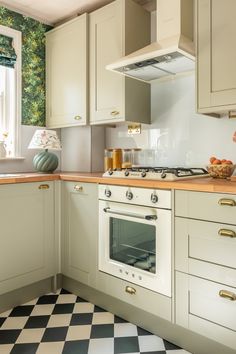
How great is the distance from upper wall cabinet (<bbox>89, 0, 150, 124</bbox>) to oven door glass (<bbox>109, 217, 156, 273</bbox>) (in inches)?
33.3

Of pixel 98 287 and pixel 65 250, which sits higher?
pixel 65 250

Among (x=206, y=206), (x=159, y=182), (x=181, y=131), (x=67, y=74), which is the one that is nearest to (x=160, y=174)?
(x=159, y=182)

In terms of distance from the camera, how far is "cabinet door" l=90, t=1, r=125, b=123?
7.44 ft

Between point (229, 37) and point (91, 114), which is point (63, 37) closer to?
point (91, 114)

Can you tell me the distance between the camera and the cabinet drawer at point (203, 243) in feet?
4.66

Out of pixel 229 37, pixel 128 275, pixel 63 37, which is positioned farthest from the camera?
pixel 63 37

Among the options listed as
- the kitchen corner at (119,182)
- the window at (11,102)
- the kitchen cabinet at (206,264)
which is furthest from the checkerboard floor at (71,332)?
the window at (11,102)

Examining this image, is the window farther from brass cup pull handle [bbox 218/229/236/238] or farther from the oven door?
brass cup pull handle [bbox 218/229/236/238]

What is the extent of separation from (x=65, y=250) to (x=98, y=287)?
428 millimetres

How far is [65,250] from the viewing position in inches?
91.1

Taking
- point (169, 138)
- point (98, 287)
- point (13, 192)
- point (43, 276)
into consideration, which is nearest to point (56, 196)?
point (13, 192)

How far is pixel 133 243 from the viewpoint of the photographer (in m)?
1.89

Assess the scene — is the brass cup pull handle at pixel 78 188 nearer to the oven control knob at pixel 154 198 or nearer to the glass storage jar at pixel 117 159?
the glass storage jar at pixel 117 159

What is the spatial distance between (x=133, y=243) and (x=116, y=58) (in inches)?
55.6
